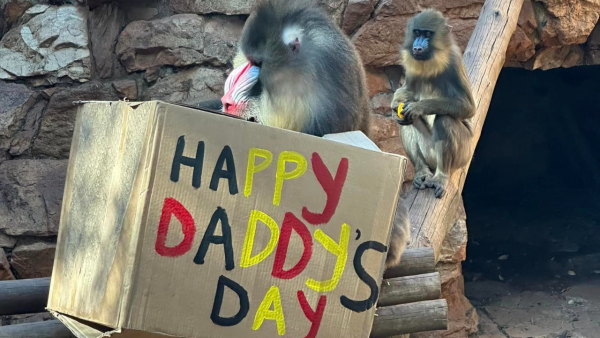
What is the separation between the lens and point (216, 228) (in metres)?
1.86

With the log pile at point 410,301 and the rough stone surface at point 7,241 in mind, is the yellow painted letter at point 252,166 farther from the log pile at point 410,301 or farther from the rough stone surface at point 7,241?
the rough stone surface at point 7,241

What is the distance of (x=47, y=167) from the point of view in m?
4.47

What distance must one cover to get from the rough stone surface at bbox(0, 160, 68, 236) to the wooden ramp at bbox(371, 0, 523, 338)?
2139mm

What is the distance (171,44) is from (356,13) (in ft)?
4.13

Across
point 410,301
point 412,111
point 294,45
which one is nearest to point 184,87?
point 412,111

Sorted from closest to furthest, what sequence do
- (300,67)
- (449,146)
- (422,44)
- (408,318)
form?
(408,318)
(300,67)
(449,146)
(422,44)

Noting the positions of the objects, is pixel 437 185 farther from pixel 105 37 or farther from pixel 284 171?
pixel 105 37

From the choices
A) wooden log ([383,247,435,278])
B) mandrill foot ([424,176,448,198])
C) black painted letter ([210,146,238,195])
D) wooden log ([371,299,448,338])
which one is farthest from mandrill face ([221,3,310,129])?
mandrill foot ([424,176,448,198])

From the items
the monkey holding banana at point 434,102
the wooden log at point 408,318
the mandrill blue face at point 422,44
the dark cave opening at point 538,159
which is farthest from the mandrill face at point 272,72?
the dark cave opening at point 538,159

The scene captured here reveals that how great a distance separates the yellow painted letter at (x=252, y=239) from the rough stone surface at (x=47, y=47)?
3014mm

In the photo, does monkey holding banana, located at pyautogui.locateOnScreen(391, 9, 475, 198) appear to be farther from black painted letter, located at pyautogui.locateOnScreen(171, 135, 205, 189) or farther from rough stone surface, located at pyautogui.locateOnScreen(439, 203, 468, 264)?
black painted letter, located at pyautogui.locateOnScreen(171, 135, 205, 189)

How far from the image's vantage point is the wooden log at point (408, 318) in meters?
2.72

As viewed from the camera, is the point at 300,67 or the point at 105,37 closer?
the point at 300,67

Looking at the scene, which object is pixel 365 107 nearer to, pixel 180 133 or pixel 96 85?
pixel 180 133
